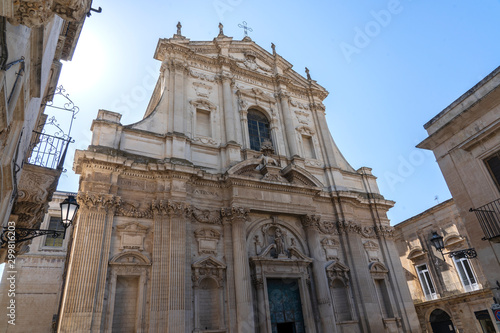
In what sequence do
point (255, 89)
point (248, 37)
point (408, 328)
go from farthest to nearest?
point (248, 37)
point (255, 89)
point (408, 328)

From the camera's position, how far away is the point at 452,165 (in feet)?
32.1

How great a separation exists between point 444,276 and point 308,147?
12.5m

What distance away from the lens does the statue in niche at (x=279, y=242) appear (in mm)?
13287

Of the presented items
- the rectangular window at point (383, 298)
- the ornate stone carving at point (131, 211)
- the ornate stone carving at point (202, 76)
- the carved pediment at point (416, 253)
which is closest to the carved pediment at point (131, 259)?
the ornate stone carving at point (131, 211)

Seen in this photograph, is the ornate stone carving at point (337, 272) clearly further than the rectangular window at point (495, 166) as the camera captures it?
Yes

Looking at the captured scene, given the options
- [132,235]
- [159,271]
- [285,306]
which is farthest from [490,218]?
[132,235]

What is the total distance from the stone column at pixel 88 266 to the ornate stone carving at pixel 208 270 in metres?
2.91

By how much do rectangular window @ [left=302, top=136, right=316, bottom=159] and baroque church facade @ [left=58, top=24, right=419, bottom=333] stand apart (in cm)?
8

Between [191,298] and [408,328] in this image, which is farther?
[408,328]

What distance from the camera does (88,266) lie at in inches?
390

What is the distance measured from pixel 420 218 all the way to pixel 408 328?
10.4m

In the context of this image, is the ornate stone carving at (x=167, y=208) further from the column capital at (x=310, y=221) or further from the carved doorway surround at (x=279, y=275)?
the column capital at (x=310, y=221)

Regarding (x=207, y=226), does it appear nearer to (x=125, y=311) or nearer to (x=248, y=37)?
(x=125, y=311)

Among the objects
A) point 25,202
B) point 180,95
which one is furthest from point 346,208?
point 25,202
